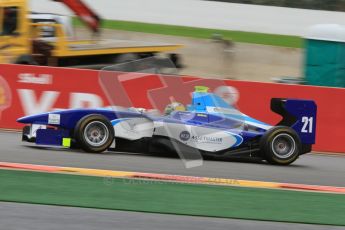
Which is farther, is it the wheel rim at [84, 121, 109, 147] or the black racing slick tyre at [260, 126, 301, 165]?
the black racing slick tyre at [260, 126, 301, 165]

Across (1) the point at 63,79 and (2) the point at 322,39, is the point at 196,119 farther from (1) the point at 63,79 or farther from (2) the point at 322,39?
(2) the point at 322,39

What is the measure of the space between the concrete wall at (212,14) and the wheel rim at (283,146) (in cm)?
1490

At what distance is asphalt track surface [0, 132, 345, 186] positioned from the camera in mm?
8930

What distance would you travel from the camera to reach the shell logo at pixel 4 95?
1262cm

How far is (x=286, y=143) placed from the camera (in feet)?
32.9

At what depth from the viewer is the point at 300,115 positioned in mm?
10164

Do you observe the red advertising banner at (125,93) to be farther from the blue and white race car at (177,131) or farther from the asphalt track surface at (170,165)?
the blue and white race car at (177,131)

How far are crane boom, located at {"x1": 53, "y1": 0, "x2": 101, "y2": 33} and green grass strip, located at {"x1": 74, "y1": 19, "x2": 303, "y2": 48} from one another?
20.2 feet

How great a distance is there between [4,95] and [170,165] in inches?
181

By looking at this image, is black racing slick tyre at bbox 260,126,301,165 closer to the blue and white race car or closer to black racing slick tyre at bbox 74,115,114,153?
the blue and white race car

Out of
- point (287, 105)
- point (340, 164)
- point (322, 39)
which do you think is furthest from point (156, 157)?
point (322, 39)

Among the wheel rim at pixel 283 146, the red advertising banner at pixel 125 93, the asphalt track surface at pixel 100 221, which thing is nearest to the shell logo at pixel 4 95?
the red advertising banner at pixel 125 93

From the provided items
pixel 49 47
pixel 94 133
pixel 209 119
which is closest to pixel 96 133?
pixel 94 133

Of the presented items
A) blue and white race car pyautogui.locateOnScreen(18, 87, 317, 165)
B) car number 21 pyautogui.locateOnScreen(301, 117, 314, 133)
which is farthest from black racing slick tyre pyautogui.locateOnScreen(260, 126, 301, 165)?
car number 21 pyautogui.locateOnScreen(301, 117, 314, 133)
